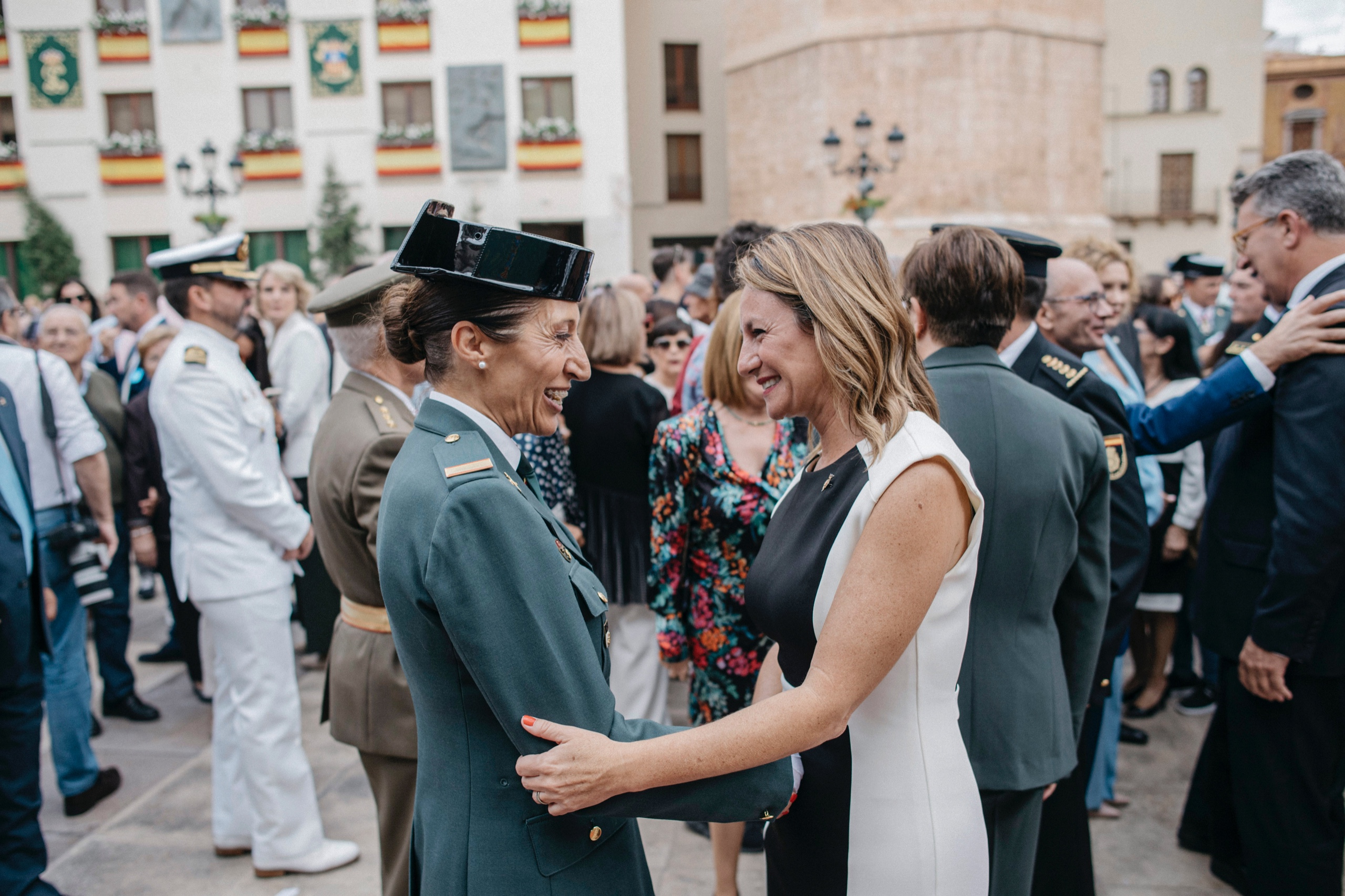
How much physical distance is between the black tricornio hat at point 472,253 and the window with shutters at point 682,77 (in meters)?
26.9

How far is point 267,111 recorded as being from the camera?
22016 mm

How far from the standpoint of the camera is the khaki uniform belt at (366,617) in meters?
2.41

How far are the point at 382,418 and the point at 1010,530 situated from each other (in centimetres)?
165

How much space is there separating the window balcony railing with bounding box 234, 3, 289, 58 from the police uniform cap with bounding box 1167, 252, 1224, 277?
70.8ft

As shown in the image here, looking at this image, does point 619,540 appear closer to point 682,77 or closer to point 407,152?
point 407,152

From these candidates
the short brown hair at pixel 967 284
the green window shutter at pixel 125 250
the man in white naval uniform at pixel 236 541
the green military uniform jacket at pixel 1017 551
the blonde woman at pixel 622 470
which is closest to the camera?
the green military uniform jacket at pixel 1017 551

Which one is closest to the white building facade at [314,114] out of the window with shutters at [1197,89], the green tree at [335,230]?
the green tree at [335,230]

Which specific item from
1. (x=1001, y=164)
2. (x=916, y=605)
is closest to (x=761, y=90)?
(x=1001, y=164)

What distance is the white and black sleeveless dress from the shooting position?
61.3 inches

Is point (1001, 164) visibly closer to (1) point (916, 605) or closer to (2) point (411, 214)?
(2) point (411, 214)

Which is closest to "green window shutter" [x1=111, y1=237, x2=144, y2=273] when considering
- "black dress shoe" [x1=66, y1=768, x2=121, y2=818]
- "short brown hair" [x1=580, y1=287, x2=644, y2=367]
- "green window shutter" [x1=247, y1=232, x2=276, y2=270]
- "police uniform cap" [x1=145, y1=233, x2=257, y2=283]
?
"green window shutter" [x1=247, y1=232, x2=276, y2=270]

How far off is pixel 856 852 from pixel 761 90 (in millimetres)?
24666

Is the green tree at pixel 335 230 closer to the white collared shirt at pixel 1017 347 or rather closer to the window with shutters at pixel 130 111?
the window with shutters at pixel 130 111

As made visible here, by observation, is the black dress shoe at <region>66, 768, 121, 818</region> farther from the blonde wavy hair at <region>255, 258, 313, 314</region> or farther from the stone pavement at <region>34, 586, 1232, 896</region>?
the blonde wavy hair at <region>255, 258, 313, 314</region>
